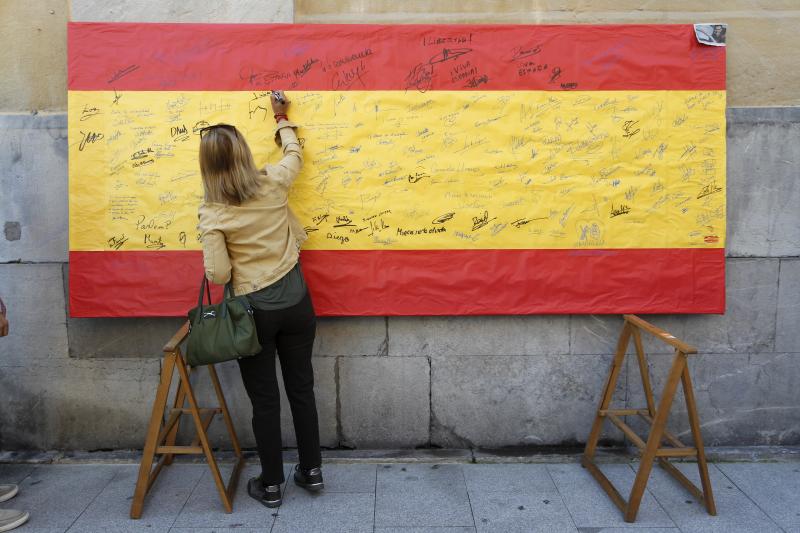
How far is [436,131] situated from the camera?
4043 mm

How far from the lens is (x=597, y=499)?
146 inches

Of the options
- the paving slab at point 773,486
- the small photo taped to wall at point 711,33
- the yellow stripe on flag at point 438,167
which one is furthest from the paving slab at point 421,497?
the small photo taped to wall at point 711,33

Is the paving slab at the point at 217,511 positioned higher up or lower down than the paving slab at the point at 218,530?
higher up

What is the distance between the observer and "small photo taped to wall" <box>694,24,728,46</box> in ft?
13.1

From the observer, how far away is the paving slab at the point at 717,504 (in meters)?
3.41

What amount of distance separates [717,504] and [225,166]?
129 inches

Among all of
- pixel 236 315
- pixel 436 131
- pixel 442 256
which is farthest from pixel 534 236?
pixel 236 315

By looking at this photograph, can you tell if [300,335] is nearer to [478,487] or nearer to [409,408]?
[409,408]

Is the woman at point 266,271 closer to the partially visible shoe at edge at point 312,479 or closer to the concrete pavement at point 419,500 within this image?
the partially visible shoe at edge at point 312,479

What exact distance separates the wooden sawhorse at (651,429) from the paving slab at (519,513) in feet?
1.12

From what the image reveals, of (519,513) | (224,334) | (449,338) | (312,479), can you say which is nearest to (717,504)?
(519,513)

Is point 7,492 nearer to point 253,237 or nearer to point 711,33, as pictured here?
point 253,237

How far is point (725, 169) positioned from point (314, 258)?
8.78ft

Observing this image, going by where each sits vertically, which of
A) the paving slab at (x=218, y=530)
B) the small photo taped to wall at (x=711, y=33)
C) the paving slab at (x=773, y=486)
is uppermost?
the small photo taped to wall at (x=711, y=33)
